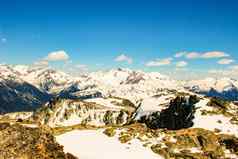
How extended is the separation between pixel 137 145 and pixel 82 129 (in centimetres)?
1216

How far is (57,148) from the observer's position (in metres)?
33.1

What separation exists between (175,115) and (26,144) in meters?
63.7

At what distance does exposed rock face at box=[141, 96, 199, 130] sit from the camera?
79.4 metres

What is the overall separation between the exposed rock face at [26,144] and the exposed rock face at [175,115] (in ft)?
153

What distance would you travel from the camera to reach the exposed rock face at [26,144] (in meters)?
29.6

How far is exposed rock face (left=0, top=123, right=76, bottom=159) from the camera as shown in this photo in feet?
97.1

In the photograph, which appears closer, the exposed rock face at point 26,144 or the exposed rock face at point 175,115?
the exposed rock face at point 26,144

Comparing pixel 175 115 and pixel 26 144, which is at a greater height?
pixel 26 144

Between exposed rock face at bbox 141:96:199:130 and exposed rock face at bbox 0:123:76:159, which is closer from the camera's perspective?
exposed rock face at bbox 0:123:76:159

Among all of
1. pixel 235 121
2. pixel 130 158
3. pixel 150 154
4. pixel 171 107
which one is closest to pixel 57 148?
pixel 130 158

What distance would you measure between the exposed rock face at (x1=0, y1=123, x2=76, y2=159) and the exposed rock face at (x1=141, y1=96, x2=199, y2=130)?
46.8 m

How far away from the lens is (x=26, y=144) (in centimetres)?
3069

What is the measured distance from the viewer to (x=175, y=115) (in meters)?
88.8

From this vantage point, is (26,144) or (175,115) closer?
(26,144)
